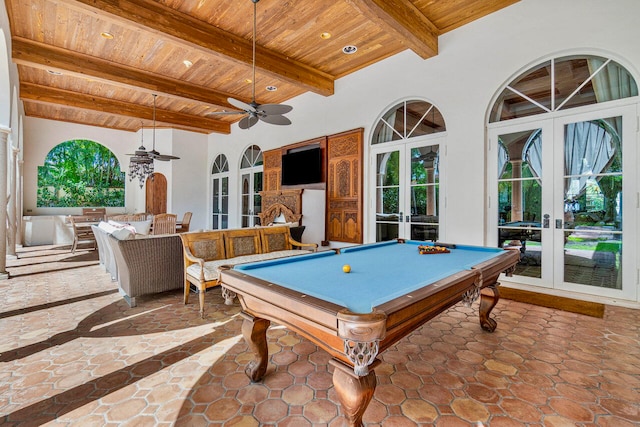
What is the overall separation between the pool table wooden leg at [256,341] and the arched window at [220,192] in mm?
7653

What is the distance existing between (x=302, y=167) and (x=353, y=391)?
5.52 metres

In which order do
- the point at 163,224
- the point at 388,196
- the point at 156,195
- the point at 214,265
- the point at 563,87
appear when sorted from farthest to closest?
the point at 156,195 < the point at 163,224 < the point at 388,196 < the point at 563,87 < the point at 214,265

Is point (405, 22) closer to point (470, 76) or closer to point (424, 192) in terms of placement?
point (470, 76)

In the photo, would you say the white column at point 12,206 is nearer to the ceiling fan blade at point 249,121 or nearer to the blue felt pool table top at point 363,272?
the ceiling fan blade at point 249,121

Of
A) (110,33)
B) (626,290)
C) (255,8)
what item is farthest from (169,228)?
(626,290)

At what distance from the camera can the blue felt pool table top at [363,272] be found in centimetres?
147

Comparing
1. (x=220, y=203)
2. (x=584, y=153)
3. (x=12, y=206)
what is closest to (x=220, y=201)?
(x=220, y=203)

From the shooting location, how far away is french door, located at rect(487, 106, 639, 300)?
3197 millimetres

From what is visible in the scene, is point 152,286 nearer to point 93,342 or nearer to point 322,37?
point 93,342

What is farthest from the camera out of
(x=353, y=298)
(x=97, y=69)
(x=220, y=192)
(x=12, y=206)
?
(x=220, y=192)

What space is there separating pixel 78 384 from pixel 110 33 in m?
4.64

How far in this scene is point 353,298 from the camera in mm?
1419

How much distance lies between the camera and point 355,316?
A: 1106 mm

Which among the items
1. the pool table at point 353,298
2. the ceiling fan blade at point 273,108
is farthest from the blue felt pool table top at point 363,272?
the ceiling fan blade at point 273,108
